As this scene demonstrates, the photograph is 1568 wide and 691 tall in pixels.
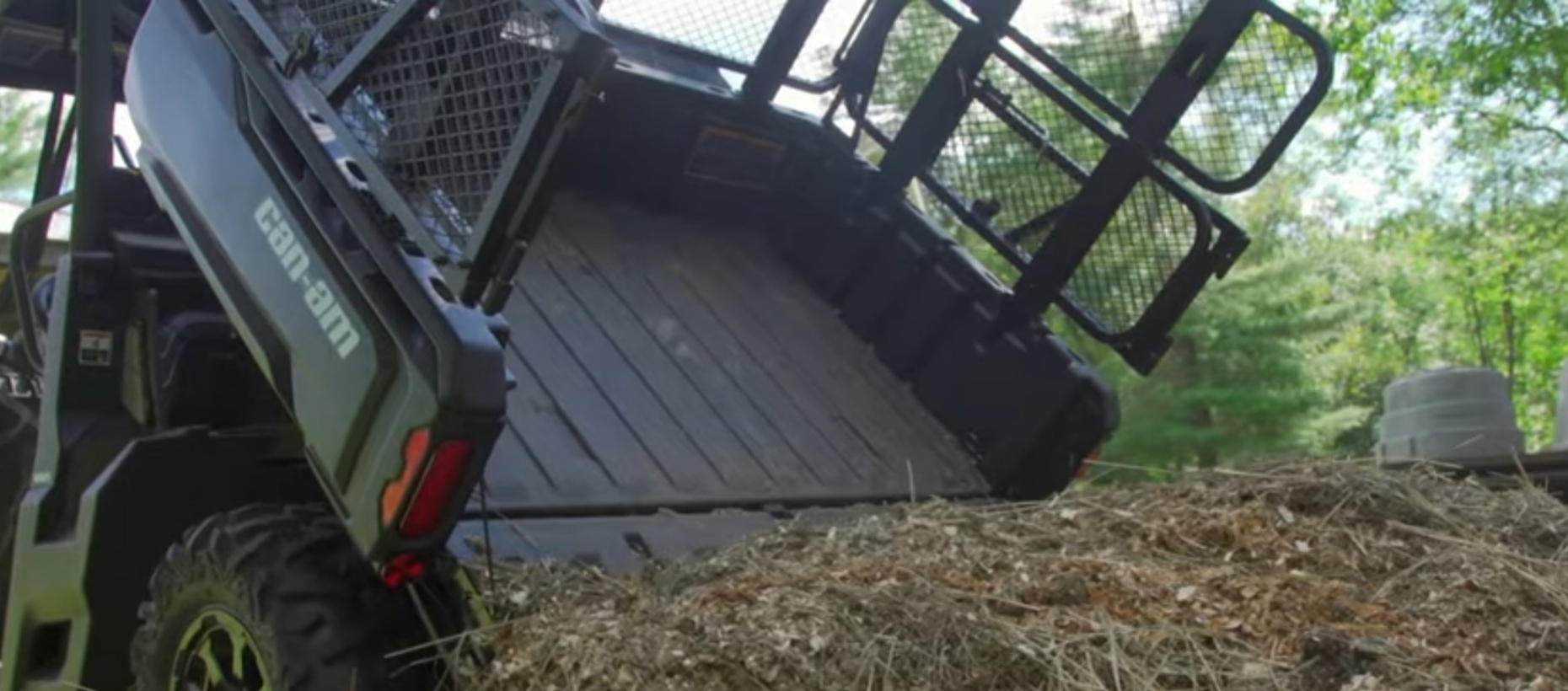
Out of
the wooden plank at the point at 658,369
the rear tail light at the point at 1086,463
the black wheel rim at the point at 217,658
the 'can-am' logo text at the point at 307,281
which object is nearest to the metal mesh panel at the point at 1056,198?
the rear tail light at the point at 1086,463

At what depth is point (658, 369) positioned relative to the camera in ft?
13.2

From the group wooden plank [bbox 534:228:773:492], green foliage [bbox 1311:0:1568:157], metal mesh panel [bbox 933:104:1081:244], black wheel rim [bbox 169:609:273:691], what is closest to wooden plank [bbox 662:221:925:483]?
wooden plank [bbox 534:228:773:492]

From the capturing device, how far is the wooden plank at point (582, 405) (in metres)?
3.58

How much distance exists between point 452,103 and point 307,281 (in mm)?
385

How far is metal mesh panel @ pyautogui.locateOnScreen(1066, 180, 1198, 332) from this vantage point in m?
4.21

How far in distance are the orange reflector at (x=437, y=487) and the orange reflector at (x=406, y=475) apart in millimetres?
15

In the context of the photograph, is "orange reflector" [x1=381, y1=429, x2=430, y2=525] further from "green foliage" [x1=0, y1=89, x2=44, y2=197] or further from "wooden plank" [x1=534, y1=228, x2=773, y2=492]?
"green foliage" [x1=0, y1=89, x2=44, y2=197]

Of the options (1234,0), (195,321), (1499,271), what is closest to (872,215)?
(1234,0)

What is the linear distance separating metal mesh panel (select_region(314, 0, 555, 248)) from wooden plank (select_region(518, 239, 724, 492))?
1.22 metres

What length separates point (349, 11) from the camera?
9.14 ft

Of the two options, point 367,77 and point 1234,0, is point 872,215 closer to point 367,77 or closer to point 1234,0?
point 1234,0

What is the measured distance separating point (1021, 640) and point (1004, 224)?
99.6 inches

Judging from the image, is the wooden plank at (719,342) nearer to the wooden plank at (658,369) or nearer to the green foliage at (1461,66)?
the wooden plank at (658,369)

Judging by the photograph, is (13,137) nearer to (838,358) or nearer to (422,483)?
(838,358)
